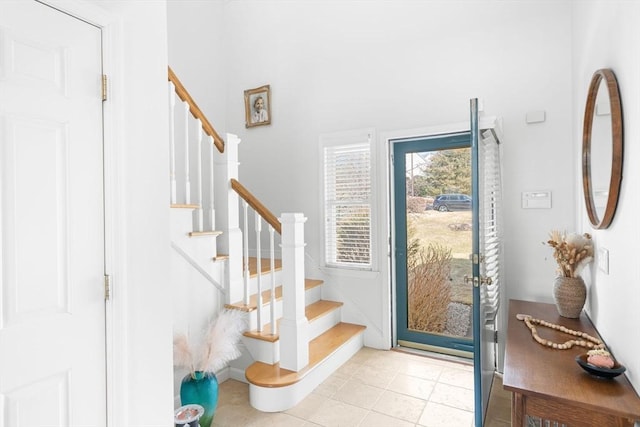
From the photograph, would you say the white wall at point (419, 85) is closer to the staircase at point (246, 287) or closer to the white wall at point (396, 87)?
the white wall at point (396, 87)

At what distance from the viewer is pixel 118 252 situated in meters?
1.32

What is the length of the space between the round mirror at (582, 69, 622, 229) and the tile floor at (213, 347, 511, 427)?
1477 mm

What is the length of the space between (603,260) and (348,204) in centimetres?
217

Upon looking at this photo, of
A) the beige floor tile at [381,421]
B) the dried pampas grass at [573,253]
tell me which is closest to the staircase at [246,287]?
the beige floor tile at [381,421]

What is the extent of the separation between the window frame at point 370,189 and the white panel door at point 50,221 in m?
2.52

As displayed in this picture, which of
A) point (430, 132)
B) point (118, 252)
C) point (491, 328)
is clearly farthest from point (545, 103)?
point (118, 252)

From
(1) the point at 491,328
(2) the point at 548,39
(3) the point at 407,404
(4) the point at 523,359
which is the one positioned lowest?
(3) the point at 407,404

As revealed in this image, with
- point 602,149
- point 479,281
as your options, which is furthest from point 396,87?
point 479,281

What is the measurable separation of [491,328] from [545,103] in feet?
5.78

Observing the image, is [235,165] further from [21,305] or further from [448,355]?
[448,355]

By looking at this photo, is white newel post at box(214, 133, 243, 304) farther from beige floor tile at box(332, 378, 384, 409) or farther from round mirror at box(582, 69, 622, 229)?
round mirror at box(582, 69, 622, 229)

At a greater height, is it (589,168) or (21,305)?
(589,168)

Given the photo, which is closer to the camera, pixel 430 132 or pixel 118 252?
pixel 118 252

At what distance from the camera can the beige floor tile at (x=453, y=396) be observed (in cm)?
247
